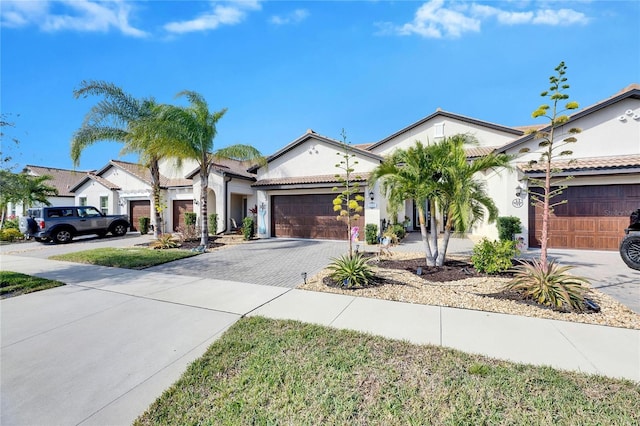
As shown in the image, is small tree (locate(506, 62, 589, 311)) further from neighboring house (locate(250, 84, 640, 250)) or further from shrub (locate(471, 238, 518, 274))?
neighboring house (locate(250, 84, 640, 250))

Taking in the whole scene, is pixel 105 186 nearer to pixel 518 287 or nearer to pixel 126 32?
pixel 126 32

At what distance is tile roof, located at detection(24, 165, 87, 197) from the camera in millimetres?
24658

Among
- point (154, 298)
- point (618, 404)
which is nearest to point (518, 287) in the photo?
point (618, 404)

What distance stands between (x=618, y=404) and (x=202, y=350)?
456 cm

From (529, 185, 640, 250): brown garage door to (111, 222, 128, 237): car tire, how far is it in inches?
915

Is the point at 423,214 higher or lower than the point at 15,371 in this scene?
higher

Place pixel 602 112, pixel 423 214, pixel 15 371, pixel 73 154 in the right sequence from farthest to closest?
1. pixel 73 154
2. pixel 602 112
3. pixel 423 214
4. pixel 15 371

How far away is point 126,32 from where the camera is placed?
28.3 ft

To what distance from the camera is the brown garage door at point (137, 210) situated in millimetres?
19969

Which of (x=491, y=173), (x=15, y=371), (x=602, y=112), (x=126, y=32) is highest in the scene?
(x=126, y=32)

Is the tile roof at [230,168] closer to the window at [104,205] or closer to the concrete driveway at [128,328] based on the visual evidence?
the concrete driveway at [128,328]

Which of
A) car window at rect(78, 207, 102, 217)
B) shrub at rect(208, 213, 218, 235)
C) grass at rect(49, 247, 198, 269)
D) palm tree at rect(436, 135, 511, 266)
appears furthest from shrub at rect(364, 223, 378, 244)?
car window at rect(78, 207, 102, 217)

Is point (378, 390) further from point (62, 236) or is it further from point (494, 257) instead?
point (62, 236)

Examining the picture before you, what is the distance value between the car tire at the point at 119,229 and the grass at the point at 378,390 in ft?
59.0
